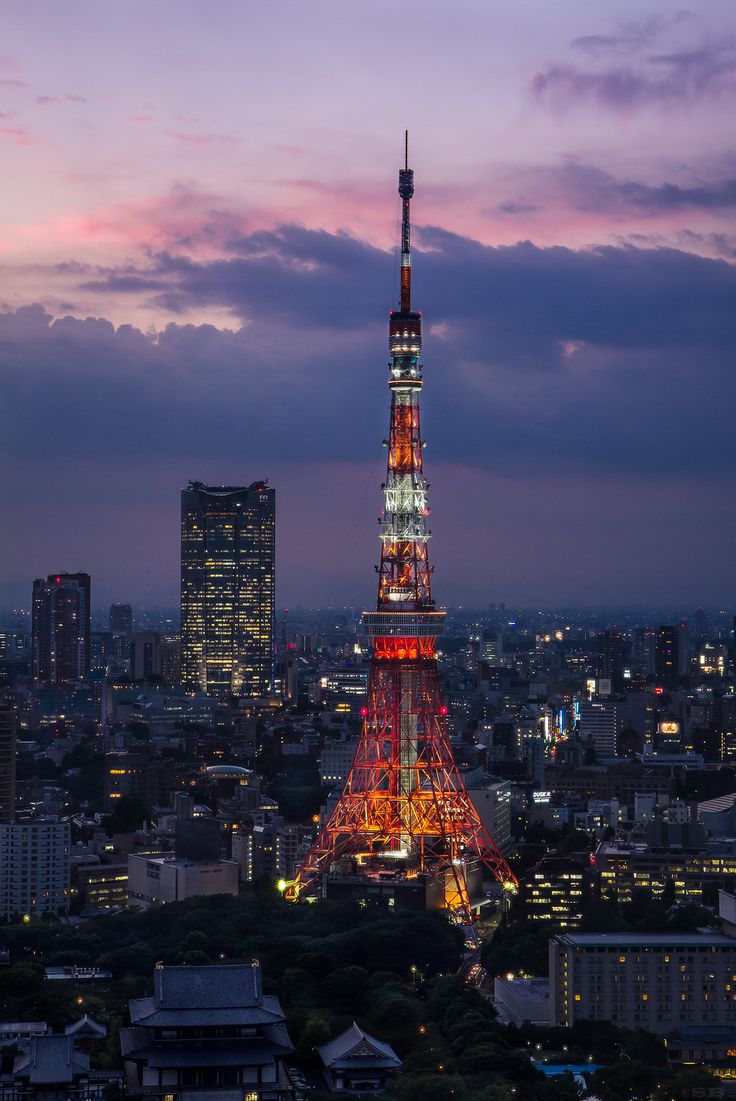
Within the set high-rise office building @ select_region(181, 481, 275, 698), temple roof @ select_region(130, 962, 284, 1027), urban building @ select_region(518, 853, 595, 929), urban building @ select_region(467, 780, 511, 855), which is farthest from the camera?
high-rise office building @ select_region(181, 481, 275, 698)

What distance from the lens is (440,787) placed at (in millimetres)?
30453

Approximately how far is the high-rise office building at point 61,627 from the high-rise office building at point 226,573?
5.41 meters

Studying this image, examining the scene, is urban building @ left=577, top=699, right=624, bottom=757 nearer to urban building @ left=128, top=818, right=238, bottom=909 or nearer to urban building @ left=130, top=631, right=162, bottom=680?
urban building @ left=130, top=631, right=162, bottom=680

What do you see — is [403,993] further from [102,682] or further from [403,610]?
[102,682]

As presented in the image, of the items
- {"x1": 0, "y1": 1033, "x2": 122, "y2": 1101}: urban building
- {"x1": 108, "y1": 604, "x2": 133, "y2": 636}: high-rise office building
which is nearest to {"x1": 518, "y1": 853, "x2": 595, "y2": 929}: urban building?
{"x1": 0, "y1": 1033, "x2": 122, "y2": 1101}: urban building

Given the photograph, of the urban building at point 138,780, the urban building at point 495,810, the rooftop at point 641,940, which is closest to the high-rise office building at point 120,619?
the urban building at point 138,780

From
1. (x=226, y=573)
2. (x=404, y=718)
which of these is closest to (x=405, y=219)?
(x=404, y=718)

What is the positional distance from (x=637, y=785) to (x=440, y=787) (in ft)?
47.7

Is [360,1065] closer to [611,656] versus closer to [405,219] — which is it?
[405,219]

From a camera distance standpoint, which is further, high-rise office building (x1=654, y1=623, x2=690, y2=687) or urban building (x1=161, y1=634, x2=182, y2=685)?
high-rise office building (x1=654, y1=623, x2=690, y2=687)

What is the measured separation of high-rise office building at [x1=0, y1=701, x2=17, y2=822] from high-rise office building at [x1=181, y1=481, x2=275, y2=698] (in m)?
35.7

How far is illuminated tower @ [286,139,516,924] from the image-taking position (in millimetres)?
29922

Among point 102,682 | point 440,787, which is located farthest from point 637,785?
point 102,682

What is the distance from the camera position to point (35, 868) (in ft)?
104
